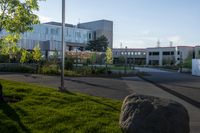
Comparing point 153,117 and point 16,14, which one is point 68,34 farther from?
point 153,117

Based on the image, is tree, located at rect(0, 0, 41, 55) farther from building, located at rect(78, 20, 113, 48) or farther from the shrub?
building, located at rect(78, 20, 113, 48)

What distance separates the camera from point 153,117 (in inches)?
278

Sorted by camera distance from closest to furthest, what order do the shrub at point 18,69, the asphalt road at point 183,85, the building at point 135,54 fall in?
the asphalt road at point 183,85
the shrub at point 18,69
the building at point 135,54

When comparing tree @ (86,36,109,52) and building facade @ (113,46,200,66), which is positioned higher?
tree @ (86,36,109,52)

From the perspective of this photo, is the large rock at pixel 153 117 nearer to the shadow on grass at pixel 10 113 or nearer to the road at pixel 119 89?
the road at pixel 119 89

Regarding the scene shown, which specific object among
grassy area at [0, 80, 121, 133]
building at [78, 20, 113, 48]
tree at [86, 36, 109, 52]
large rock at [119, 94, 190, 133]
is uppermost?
building at [78, 20, 113, 48]

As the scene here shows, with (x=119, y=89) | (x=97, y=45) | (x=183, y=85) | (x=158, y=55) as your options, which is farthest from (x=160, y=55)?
(x=119, y=89)

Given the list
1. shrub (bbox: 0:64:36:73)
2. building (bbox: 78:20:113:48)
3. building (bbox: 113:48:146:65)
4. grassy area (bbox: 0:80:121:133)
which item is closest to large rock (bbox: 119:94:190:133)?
grassy area (bbox: 0:80:121:133)

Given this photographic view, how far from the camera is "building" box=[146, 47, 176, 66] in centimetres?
11288

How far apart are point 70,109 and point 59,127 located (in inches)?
82.4

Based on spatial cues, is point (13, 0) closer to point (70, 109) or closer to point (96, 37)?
point (70, 109)

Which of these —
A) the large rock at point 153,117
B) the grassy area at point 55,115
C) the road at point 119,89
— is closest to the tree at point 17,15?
the grassy area at point 55,115

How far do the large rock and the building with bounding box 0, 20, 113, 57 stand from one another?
7382 cm

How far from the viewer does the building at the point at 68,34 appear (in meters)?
92.9
